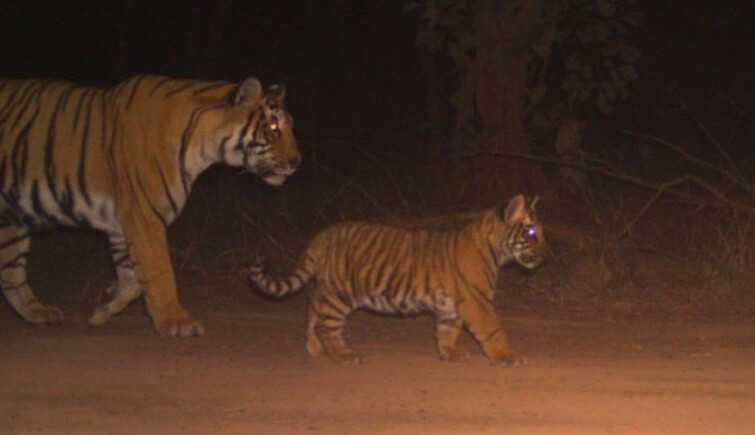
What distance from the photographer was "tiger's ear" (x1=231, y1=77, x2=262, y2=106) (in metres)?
8.15

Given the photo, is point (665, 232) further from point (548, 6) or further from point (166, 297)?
point (166, 297)

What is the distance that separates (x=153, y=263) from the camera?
8164mm

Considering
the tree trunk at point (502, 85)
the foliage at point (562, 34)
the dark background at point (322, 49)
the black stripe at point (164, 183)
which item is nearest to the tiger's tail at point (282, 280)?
the black stripe at point (164, 183)

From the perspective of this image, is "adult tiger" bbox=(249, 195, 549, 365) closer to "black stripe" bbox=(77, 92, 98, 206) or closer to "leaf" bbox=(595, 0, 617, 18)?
"black stripe" bbox=(77, 92, 98, 206)

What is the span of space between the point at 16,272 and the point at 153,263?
1.15 metres

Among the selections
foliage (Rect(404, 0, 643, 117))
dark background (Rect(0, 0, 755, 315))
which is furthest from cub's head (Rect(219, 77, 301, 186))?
foliage (Rect(404, 0, 643, 117))

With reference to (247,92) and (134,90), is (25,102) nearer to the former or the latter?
(134,90)

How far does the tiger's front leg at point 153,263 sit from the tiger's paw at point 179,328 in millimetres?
19

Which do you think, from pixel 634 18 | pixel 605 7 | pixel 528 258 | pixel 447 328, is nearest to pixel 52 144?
pixel 447 328

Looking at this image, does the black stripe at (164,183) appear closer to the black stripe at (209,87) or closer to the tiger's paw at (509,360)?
the black stripe at (209,87)

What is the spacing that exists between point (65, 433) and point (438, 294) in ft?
7.86

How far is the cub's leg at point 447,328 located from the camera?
24.0ft

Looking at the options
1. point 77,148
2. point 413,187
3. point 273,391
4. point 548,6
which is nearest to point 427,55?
point 413,187

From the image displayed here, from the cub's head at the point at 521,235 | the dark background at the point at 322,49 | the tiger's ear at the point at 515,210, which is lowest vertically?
the dark background at the point at 322,49
